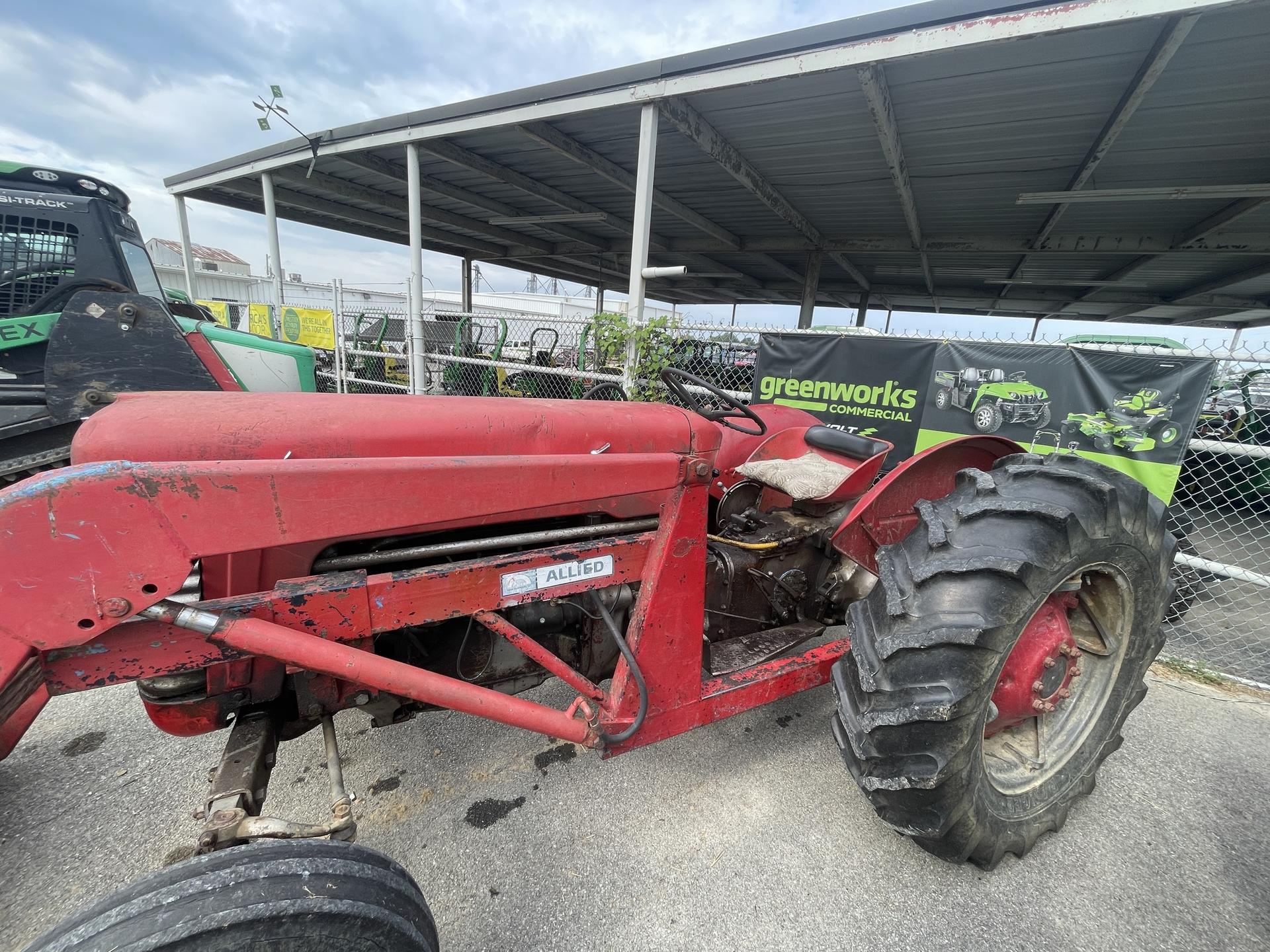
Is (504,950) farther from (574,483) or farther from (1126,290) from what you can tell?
(1126,290)

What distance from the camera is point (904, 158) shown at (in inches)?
218

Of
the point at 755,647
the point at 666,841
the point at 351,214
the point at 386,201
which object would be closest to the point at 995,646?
the point at 755,647

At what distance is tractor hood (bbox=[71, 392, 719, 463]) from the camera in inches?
41.7

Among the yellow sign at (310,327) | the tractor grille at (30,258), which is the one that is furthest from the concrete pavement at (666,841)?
the yellow sign at (310,327)

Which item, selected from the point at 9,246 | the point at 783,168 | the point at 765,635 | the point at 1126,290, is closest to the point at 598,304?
the point at 783,168

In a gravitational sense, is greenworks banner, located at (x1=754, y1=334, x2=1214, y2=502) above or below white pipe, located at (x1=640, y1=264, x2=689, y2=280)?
below

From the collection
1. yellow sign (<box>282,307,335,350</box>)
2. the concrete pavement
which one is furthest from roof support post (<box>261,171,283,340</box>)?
the concrete pavement

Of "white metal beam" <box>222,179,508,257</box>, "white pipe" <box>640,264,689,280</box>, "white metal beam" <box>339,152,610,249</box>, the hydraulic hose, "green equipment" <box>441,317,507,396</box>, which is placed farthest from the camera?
"white metal beam" <box>222,179,508,257</box>

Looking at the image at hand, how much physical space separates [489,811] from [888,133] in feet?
18.5

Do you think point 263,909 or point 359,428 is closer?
point 263,909

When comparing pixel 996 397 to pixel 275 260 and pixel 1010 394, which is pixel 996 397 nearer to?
pixel 1010 394

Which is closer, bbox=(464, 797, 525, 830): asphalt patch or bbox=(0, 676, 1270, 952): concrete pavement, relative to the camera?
bbox=(0, 676, 1270, 952): concrete pavement

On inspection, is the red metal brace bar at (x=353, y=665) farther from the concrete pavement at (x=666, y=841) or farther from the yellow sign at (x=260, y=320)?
the yellow sign at (x=260, y=320)

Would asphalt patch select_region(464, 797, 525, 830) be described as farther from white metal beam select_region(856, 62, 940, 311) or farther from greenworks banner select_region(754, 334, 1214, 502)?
white metal beam select_region(856, 62, 940, 311)
